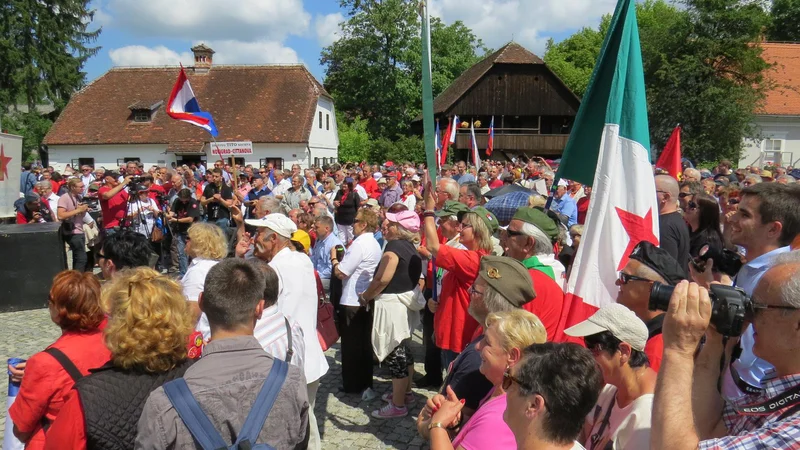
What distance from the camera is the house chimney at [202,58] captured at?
38031mm

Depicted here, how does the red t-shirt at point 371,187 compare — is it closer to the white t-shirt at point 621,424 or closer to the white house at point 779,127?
the white t-shirt at point 621,424

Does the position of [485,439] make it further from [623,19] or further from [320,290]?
[320,290]

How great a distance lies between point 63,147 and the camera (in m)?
34.0

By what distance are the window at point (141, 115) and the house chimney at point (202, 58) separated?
500 centimetres

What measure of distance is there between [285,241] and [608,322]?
2.59 m

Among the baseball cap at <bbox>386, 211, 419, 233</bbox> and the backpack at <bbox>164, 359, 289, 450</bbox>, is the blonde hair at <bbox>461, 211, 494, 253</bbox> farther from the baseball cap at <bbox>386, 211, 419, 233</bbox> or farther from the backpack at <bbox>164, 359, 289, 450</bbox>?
the backpack at <bbox>164, 359, 289, 450</bbox>

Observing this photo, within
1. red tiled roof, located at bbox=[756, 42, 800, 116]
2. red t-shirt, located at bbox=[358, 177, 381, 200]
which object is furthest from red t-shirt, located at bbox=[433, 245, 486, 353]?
red tiled roof, located at bbox=[756, 42, 800, 116]

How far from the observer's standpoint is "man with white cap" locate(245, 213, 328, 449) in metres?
3.82

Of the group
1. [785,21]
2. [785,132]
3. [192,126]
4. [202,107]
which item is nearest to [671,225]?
[192,126]

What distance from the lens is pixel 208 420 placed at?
1.89 metres

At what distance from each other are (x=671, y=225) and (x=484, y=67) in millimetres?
37975

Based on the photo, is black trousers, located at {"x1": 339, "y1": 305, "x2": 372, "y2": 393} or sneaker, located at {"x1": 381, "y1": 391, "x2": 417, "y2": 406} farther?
black trousers, located at {"x1": 339, "y1": 305, "x2": 372, "y2": 393}

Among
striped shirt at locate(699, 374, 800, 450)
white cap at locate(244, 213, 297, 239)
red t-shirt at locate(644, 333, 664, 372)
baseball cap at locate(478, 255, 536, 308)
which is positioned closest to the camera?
striped shirt at locate(699, 374, 800, 450)

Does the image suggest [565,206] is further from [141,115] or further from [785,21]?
[785,21]
